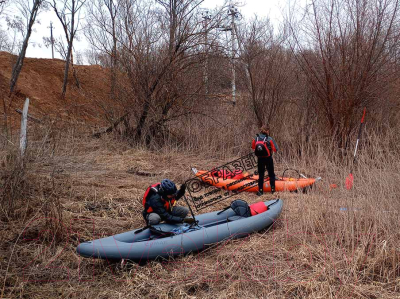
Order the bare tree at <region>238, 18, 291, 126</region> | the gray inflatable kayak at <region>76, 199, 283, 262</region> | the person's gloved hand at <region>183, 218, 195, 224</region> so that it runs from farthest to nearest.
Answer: the bare tree at <region>238, 18, 291, 126</region>
the person's gloved hand at <region>183, 218, 195, 224</region>
the gray inflatable kayak at <region>76, 199, 283, 262</region>

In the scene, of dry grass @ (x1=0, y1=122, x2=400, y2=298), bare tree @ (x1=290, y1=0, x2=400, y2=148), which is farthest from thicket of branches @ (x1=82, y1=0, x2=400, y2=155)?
dry grass @ (x1=0, y1=122, x2=400, y2=298)

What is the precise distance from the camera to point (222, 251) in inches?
168

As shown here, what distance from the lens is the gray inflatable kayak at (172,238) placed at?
12.6ft

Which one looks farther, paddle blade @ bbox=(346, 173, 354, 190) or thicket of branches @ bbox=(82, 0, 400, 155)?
thicket of branches @ bbox=(82, 0, 400, 155)

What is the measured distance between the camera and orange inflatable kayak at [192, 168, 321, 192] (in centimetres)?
688

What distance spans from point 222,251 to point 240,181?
3.30m

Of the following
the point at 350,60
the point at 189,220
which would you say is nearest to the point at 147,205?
the point at 189,220

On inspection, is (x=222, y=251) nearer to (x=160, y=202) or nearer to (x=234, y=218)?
(x=234, y=218)

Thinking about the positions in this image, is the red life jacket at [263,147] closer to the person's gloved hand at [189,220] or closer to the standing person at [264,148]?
the standing person at [264,148]

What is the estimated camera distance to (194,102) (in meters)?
10.7

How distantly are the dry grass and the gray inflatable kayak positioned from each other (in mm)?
115

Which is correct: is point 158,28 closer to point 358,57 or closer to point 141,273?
point 358,57

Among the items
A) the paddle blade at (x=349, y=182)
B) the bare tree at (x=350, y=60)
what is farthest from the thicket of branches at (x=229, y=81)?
the paddle blade at (x=349, y=182)

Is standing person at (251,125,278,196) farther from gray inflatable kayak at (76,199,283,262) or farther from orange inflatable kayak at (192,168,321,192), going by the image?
gray inflatable kayak at (76,199,283,262)
